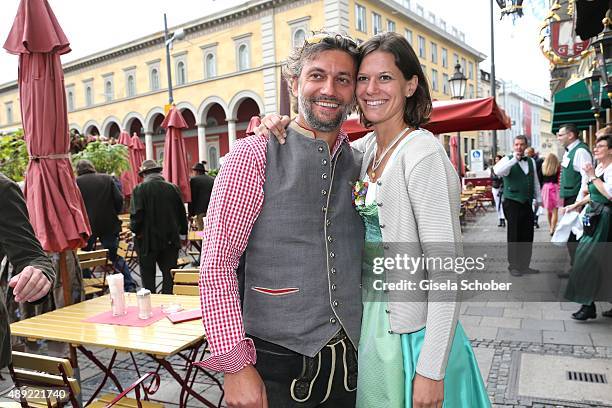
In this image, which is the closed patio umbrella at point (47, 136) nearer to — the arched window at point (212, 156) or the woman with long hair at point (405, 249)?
the woman with long hair at point (405, 249)

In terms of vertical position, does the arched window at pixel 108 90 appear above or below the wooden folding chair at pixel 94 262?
above

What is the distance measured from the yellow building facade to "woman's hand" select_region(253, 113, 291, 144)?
22270mm

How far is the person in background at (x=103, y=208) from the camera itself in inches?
280

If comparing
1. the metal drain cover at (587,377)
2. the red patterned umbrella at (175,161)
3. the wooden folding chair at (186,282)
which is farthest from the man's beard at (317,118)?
the red patterned umbrella at (175,161)

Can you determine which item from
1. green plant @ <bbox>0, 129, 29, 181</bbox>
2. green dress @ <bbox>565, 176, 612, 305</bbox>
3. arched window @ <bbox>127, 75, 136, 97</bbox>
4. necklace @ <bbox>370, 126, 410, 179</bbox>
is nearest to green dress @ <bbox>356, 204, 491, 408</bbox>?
necklace @ <bbox>370, 126, 410, 179</bbox>

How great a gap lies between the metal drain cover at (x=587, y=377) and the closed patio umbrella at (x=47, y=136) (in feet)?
13.7

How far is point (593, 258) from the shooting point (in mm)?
4820

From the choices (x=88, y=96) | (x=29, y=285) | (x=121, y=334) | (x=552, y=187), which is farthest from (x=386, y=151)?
(x=88, y=96)

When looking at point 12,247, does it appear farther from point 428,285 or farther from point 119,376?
point 119,376

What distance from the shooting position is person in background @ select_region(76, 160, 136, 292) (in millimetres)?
7117

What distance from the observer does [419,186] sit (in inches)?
65.4

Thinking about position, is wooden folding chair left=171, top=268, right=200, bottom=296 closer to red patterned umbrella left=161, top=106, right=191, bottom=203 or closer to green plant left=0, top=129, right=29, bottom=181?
red patterned umbrella left=161, top=106, right=191, bottom=203

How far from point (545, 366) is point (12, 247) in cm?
381

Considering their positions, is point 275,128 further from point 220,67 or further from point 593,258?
point 220,67
